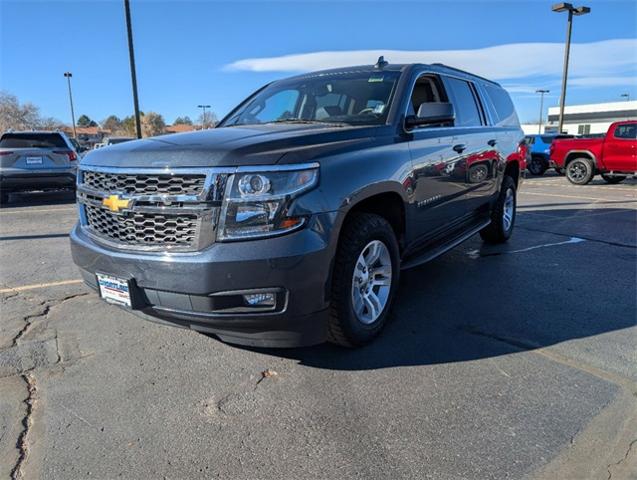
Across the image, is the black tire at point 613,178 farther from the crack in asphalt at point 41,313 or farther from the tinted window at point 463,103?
the crack in asphalt at point 41,313

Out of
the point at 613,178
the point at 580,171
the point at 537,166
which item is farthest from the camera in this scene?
the point at 537,166

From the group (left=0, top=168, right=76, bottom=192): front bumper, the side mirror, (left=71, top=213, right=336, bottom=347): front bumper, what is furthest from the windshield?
(left=0, top=168, right=76, bottom=192): front bumper

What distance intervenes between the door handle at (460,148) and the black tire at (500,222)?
170cm

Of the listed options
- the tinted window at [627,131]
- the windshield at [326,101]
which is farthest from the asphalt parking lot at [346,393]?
the tinted window at [627,131]

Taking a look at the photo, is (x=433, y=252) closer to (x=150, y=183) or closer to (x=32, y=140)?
(x=150, y=183)

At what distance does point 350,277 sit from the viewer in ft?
9.96

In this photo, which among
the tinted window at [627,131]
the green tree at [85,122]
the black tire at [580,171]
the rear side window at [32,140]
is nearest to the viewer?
the rear side window at [32,140]

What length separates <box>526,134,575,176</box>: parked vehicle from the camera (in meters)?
21.6

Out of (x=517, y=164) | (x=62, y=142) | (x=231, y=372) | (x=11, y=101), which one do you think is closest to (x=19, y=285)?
(x=231, y=372)

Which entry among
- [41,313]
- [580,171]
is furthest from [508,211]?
[580,171]

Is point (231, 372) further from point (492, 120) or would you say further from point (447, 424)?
point (492, 120)

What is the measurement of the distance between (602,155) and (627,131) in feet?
3.12

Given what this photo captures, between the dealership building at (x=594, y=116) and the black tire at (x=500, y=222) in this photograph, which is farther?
the dealership building at (x=594, y=116)

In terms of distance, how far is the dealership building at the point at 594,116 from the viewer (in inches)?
2554
